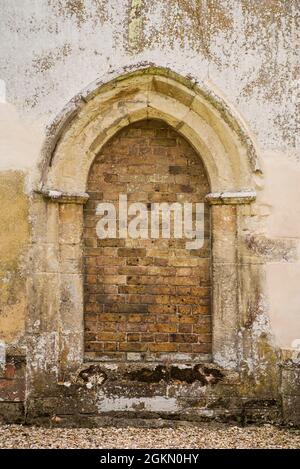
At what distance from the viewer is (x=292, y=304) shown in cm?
503

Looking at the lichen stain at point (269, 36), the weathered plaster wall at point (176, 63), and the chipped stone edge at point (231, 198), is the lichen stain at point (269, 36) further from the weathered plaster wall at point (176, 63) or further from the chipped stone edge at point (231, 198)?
the chipped stone edge at point (231, 198)

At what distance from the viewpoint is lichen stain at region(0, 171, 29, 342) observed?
505 cm

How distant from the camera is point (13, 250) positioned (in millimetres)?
5082

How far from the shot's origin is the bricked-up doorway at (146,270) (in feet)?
17.1

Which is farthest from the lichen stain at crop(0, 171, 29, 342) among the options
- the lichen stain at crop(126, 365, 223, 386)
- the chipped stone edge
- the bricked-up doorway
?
the chipped stone edge

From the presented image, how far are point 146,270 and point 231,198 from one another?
0.95 metres

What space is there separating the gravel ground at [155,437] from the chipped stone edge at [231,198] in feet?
5.99

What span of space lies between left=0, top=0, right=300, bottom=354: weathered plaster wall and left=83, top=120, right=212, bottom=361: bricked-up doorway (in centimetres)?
55

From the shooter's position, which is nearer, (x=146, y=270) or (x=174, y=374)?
(x=174, y=374)

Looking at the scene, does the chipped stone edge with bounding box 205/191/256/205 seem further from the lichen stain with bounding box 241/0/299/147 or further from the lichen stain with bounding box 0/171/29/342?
the lichen stain with bounding box 0/171/29/342

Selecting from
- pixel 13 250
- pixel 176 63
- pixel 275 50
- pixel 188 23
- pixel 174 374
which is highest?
pixel 188 23

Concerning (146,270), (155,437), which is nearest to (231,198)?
(146,270)

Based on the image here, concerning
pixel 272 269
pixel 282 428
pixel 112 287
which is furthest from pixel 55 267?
pixel 282 428

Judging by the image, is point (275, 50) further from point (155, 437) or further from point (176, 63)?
point (155, 437)
